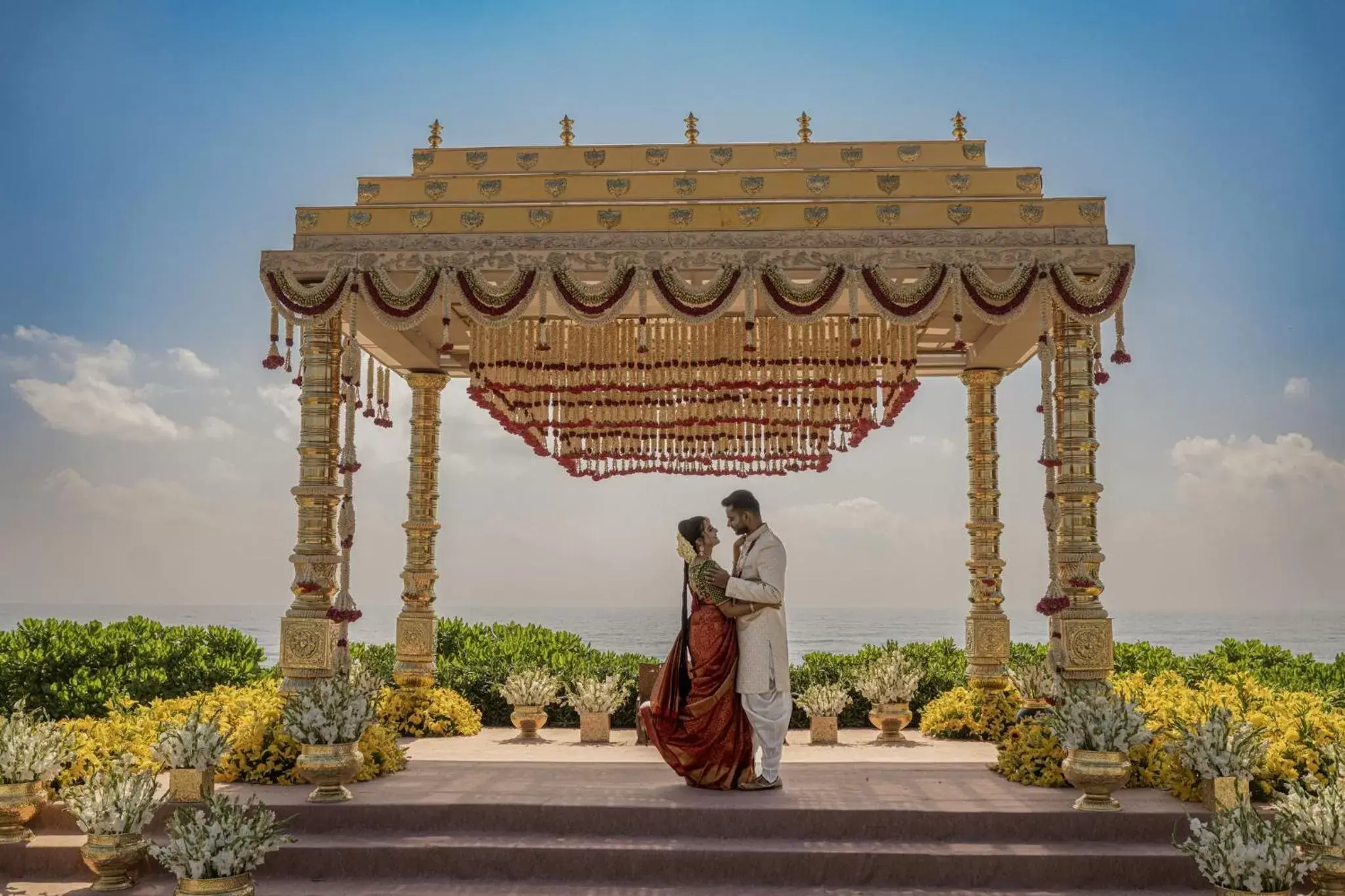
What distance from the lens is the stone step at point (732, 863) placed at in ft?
17.6

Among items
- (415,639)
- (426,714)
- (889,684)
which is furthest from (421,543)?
(889,684)

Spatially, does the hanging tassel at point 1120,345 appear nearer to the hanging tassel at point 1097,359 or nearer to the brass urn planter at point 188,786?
the hanging tassel at point 1097,359

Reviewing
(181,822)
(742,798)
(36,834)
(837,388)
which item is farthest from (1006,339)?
(36,834)

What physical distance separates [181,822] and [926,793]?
3953 millimetres

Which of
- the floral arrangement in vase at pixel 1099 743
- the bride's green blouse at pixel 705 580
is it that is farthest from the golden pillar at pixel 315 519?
the floral arrangement in vase at pixel 1099 743

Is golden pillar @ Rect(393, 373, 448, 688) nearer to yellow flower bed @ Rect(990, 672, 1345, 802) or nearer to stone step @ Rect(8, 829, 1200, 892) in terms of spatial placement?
stone step @ Rect(8, 829, 1200, 892)

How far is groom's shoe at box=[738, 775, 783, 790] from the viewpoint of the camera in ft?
20.6

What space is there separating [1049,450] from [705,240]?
2.59 m

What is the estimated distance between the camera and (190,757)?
227 inches

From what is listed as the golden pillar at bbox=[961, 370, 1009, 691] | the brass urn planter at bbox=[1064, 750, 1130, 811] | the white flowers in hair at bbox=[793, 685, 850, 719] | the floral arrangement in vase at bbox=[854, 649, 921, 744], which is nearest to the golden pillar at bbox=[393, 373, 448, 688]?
the white flowers in hair at bbox=[793, 685, 850, 719]

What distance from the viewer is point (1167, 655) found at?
1209cm

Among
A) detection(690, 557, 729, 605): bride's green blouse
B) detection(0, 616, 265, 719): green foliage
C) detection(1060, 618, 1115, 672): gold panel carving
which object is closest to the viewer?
detection(690, 557, 729, 605): bride's green blouse

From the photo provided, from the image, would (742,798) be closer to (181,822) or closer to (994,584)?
(181,822)

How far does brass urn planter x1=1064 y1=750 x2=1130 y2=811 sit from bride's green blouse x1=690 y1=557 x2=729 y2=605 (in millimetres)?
2153
